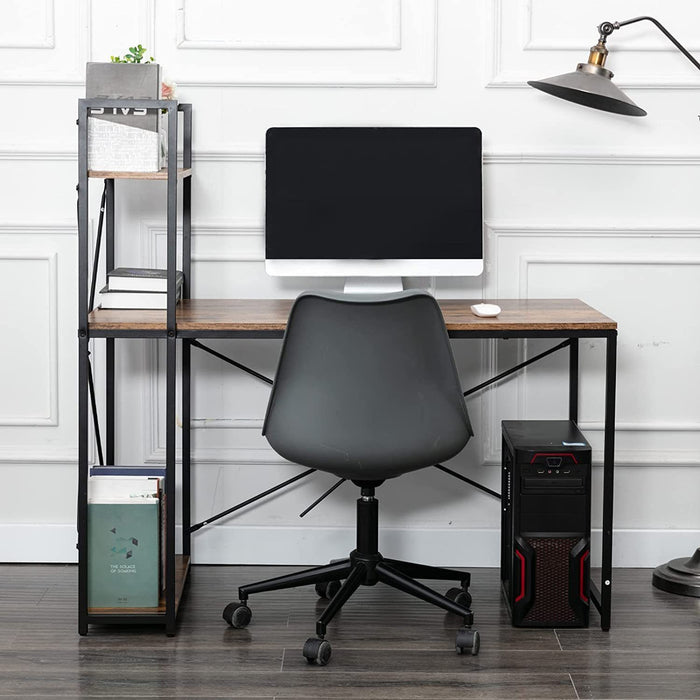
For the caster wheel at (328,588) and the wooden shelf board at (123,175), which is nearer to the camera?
the wooden shelf board at (123,175)

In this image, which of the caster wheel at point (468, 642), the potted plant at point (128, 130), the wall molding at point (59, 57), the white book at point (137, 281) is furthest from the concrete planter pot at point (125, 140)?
the caster wheel at point (468, 642)

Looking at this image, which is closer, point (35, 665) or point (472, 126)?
point (35, 665)

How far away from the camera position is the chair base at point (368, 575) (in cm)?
285

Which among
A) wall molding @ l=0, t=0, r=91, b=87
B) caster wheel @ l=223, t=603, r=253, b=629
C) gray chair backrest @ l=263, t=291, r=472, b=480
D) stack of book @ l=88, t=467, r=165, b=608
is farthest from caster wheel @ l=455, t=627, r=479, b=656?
wall molding @ l=0, t=0, r=91, b=87

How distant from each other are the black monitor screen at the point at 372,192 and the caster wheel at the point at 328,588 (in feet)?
3.01

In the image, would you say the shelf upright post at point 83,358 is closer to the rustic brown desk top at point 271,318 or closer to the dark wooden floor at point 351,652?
the rustic brown desk top at point 271,318

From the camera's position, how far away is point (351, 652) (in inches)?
109

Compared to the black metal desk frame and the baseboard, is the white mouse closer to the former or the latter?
the black metal desk frame

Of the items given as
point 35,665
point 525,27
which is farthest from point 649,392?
point 35,665

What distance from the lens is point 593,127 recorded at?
3279 mm

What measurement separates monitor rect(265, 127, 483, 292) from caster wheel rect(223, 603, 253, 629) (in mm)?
913

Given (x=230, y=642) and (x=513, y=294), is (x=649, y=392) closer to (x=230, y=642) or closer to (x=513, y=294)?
(x=513, y=294)

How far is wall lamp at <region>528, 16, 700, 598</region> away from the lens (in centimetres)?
288

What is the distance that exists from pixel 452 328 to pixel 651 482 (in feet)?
3.43
